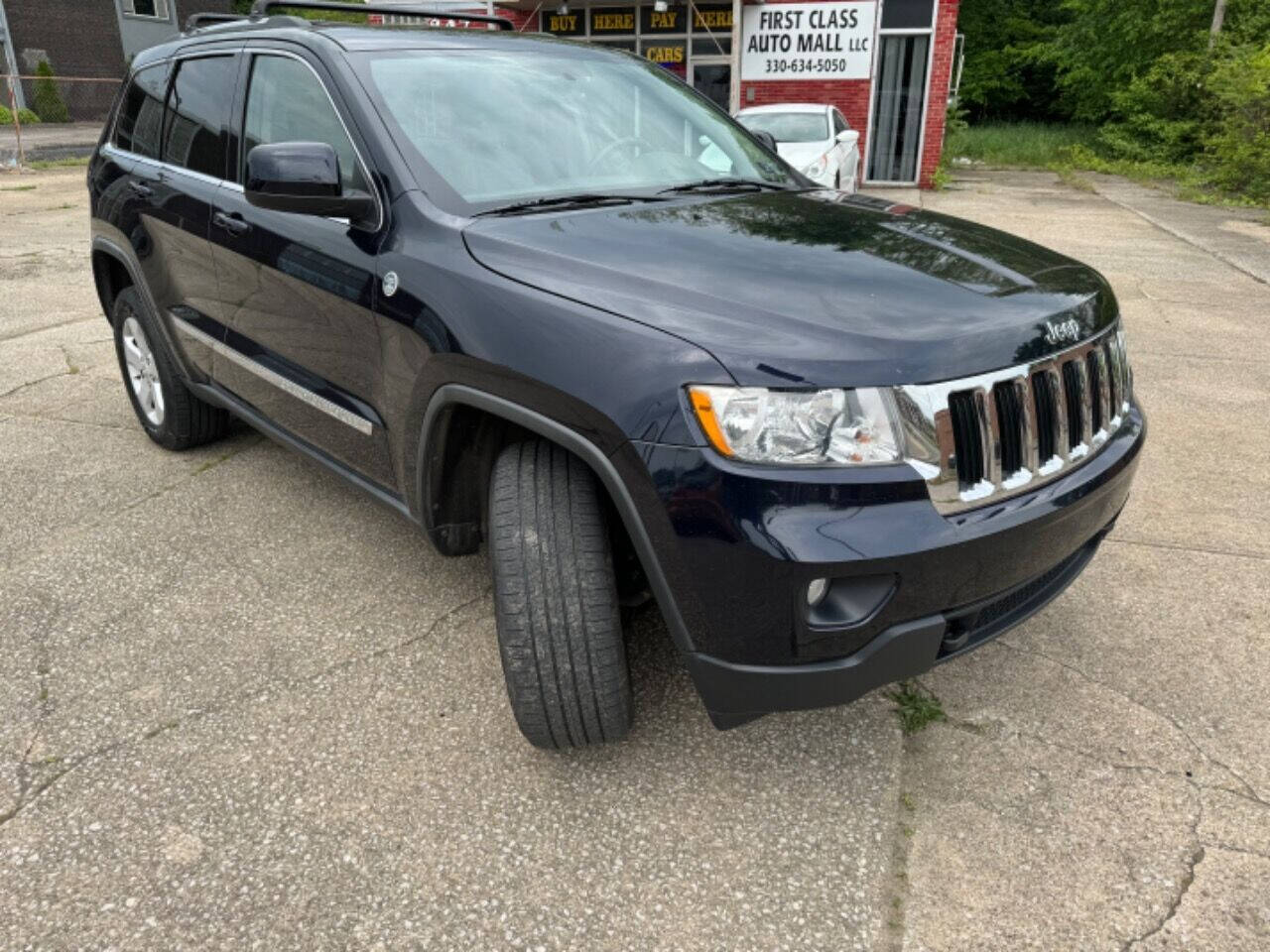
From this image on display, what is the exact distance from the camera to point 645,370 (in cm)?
191

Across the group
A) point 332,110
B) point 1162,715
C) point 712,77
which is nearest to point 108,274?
point 332,110

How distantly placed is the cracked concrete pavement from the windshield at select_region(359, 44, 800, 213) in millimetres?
1331

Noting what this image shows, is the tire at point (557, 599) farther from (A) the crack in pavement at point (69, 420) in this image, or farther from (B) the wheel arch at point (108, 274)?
(A) the crack in pavement at point (69, 420)

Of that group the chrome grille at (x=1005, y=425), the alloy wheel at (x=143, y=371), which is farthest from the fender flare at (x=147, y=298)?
the chrome grille at (x=1005, y=425)

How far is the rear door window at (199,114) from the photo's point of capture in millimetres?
3459

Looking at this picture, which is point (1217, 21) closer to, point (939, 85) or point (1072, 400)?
point (939, 85)

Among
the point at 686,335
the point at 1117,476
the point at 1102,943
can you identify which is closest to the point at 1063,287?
the point at 1117,476

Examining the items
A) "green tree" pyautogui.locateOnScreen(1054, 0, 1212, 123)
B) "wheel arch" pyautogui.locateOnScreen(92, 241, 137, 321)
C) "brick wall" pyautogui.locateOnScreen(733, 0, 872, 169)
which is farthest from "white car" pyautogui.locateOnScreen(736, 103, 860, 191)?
"green tree" pyautogui.locateOnScreen(1054, 0, 1212, 123)

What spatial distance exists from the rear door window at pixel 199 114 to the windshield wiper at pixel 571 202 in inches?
57.4

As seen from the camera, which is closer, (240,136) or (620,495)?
(620,495)

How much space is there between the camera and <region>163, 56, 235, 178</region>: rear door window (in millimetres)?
3459

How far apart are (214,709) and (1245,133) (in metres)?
17.9

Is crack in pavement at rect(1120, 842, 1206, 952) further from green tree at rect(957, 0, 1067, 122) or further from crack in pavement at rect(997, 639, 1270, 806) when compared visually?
green tree at rect(957, 0, 1067, 122)

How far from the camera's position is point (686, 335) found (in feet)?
6.30
